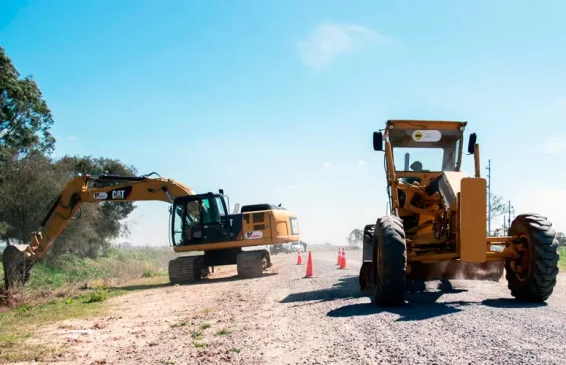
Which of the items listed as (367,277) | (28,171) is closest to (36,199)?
(28,171)

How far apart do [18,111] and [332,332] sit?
24.5 metres

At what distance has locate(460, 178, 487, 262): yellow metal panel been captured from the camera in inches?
330

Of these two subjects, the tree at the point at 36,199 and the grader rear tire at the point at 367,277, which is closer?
the grader rear tire at the point at 367,277

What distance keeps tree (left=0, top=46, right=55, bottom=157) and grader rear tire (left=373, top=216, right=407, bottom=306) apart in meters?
22.2

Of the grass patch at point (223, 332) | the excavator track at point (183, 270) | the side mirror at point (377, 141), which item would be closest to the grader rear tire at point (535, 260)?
the side mirror at point (377, 141)

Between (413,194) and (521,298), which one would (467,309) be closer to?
(521,298)

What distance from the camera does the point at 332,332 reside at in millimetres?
6840

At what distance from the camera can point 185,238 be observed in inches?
762

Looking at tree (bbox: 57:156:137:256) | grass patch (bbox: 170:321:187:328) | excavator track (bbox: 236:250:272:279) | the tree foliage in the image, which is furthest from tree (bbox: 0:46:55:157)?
grass patch (bbox: 170:321:187:328)

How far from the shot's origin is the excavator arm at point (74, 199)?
16.8 meters

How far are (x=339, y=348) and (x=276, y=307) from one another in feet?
13.1

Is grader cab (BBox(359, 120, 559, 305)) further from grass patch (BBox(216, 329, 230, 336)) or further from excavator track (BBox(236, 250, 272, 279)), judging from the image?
excavator track (BBox(236, 250, 272, 279))

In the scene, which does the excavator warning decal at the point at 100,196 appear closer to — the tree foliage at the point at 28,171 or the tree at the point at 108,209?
the tree foliage at the point at 28,171

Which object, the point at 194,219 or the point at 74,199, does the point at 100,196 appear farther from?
the point at 194,219
